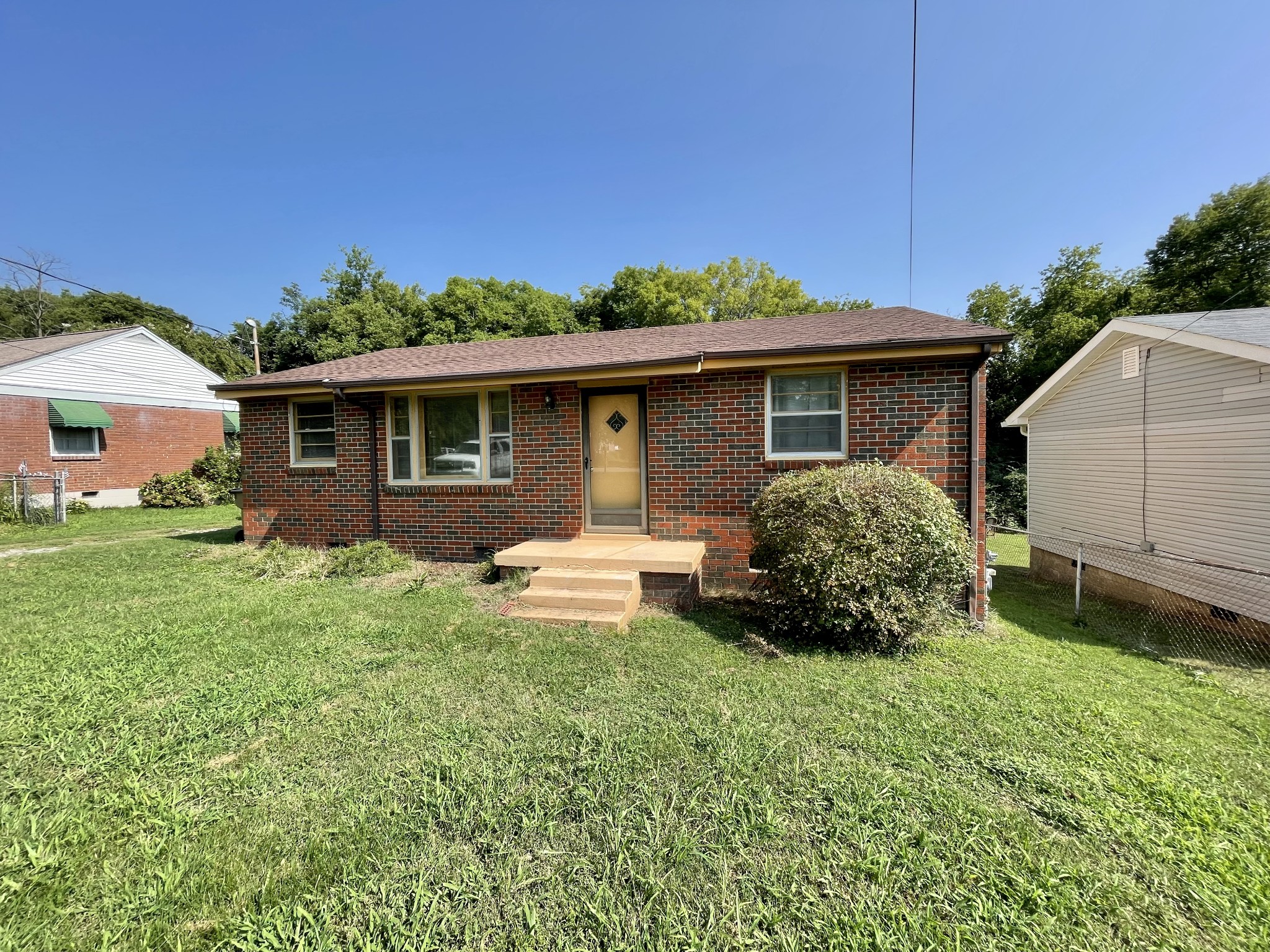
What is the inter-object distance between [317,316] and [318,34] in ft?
69.4

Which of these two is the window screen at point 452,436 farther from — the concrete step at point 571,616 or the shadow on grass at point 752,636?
the shadow on grass at point 752,636

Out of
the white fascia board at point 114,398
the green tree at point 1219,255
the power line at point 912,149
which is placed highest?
the green tree at point 1219,255

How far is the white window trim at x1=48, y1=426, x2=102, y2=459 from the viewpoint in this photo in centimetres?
1491

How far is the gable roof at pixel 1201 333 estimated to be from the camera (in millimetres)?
5839

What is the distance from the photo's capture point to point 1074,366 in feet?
31.0

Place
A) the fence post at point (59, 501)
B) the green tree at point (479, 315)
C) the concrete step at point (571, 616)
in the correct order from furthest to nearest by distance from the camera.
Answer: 1. the green tree at point (479, 315)
2. the fence post at point (59, 501)
3. the concrete step at point (571, 616)

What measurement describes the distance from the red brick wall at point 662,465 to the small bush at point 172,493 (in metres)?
11.5

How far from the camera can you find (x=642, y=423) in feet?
23.1

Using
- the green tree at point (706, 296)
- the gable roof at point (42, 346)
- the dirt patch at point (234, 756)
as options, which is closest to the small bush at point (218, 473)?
the gable roof at point (42, 346)

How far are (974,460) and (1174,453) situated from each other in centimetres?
413

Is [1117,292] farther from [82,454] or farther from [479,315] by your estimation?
[82,454]

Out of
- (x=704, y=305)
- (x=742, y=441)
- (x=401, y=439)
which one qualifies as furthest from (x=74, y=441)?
(x=704, y=305)

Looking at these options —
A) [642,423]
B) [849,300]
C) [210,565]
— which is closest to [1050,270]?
[849,300]

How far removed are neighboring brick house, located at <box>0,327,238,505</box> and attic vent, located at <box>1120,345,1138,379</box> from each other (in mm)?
22780
